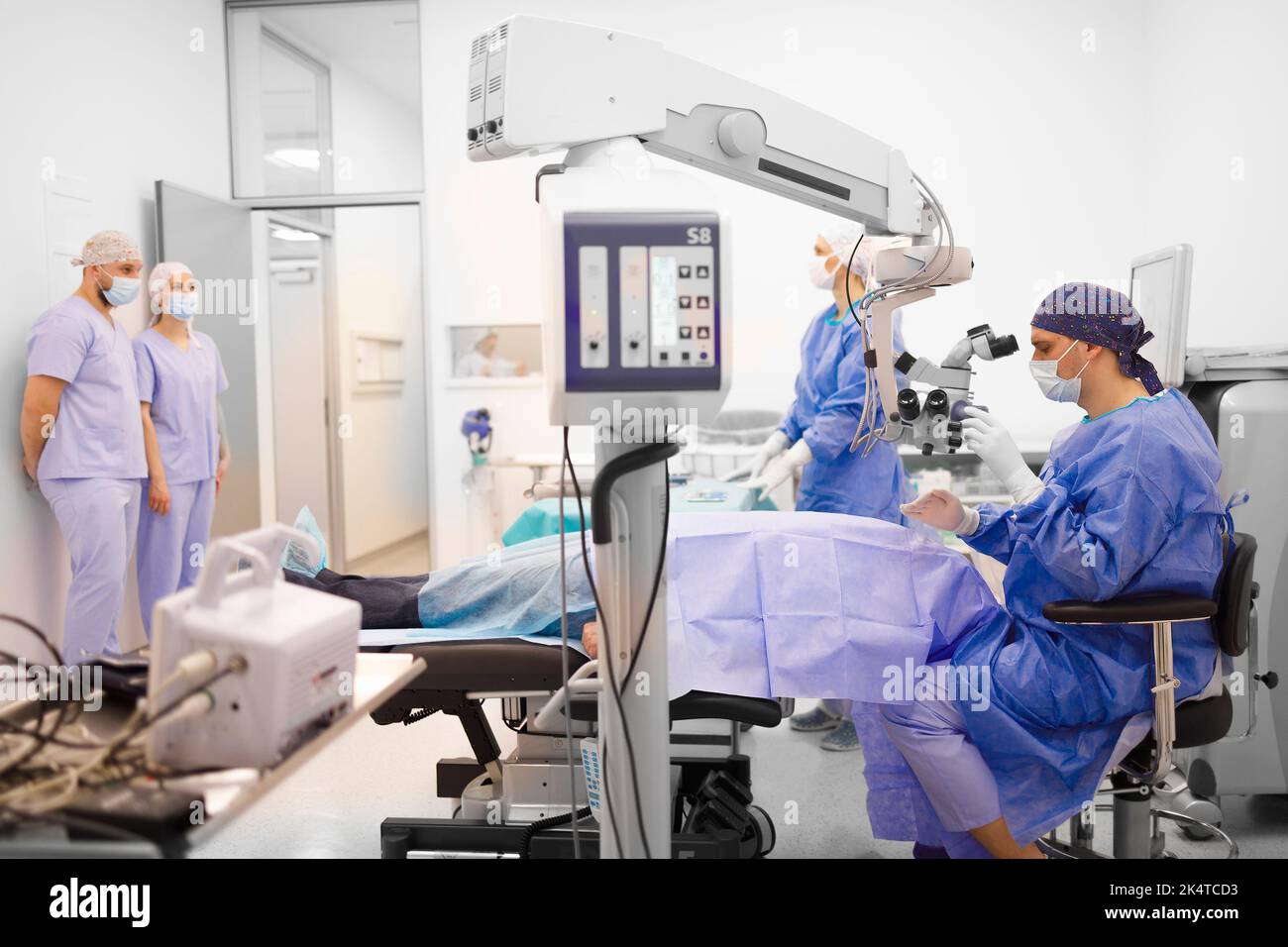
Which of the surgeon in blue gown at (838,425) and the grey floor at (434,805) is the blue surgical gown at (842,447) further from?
the grey floor at (434,805)

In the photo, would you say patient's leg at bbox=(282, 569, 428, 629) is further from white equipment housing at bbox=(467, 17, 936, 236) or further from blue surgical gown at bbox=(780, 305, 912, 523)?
blue surgical gown at bbox=(780, 305, 912, 523)

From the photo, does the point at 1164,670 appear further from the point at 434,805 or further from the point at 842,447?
the point at 434,805

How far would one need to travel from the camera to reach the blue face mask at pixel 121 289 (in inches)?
136

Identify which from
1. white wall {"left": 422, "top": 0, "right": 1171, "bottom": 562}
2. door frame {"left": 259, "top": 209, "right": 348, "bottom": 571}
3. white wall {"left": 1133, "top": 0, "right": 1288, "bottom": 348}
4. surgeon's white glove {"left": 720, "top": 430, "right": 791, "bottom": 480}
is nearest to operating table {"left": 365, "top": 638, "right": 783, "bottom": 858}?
surgeon's white glove {"left": 720, "top": 430, "right": 791, "bottom": 480}

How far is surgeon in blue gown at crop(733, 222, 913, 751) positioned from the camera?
10.0ft

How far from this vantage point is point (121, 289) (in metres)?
3.48

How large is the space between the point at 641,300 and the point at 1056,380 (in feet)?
3.53

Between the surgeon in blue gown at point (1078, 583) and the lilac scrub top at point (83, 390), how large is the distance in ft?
8.95

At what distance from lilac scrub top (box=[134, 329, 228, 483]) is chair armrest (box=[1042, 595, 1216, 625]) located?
3172mm

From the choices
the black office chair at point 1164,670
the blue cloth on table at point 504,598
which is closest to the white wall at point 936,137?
the blue cloth on table at point 504,598

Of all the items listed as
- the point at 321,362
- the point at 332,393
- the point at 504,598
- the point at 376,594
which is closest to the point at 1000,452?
the point at 504,598

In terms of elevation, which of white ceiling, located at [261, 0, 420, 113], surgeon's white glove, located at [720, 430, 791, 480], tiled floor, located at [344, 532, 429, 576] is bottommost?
tiled floor, located at [344, 532, 429, 576]
